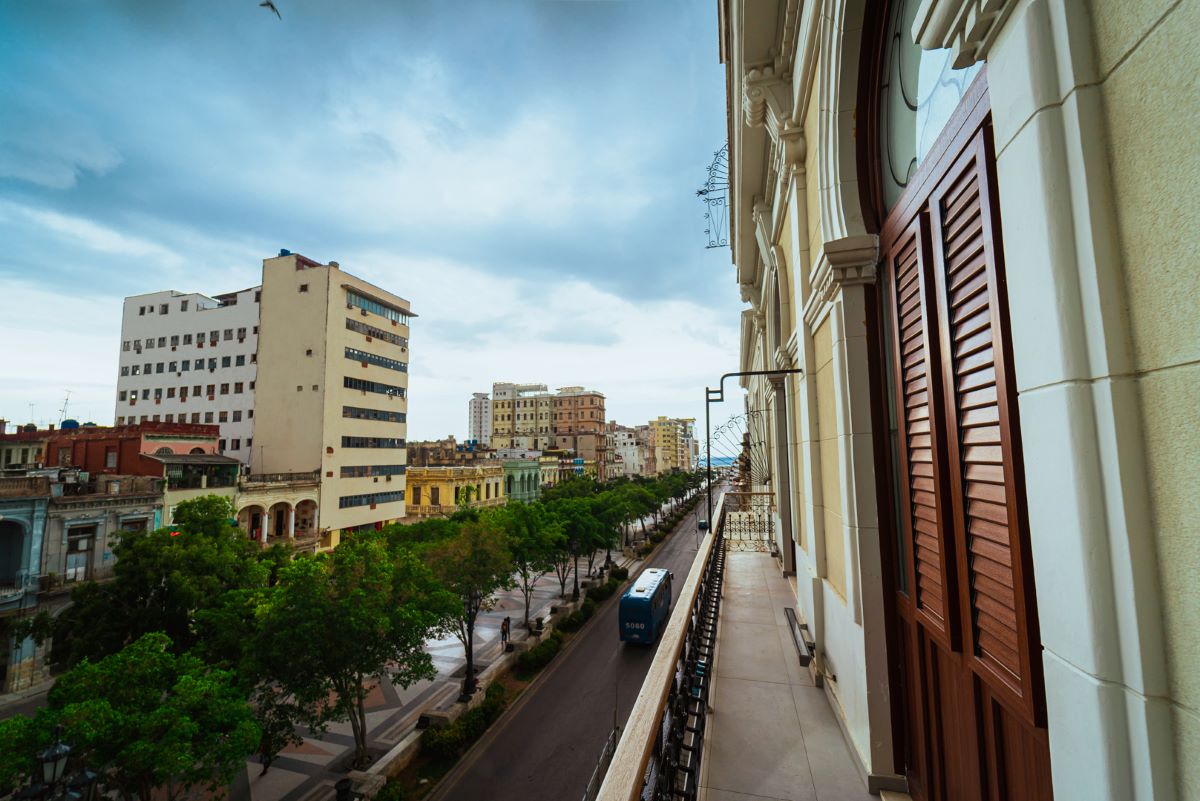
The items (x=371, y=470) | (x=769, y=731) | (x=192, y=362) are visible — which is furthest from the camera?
(x=192, y=362)

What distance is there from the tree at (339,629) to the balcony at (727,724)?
341 inches

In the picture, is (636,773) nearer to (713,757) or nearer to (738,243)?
(713,757)

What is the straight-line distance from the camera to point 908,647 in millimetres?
3551

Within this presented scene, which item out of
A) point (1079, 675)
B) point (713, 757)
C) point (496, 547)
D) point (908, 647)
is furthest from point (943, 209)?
point (496, 547)

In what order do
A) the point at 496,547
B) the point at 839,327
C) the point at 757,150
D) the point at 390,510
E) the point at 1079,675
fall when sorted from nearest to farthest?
the point at 1079,675
the point at 839,327
the point at 757,150
the point at 496,547
the point at 390,510

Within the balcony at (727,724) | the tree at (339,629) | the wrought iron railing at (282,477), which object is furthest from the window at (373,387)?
the balcony at (727,724)

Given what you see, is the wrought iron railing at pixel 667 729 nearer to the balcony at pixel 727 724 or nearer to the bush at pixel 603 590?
the balcony at pixel 727 724

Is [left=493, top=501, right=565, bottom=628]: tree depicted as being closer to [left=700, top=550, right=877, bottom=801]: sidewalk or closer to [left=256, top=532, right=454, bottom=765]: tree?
[left=256, top=532, right=454, bottom=765]: tree

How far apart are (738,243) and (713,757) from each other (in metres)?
8.81

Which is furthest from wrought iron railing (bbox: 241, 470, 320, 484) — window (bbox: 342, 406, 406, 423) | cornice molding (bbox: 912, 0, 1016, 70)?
cornice molding (bbox: 912, 0, 1016, 70)

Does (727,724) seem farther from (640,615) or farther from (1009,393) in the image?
(640,615)

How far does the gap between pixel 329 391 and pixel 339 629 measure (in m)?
26.0

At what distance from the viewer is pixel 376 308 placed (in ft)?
126

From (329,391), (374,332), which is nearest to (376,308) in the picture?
(374,332)
